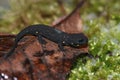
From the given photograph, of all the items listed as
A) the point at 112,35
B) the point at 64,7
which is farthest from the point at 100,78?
the point at 64,7

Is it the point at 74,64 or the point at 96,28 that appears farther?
the point at 96,28

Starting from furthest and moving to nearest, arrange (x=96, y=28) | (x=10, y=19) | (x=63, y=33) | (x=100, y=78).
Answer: (x=10, y=19) → (x=96, y=28) → (x=63, y=33) → (x=100, y=78)

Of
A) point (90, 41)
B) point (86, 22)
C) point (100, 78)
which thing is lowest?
point (100, 78)

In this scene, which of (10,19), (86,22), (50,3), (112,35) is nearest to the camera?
(112,35)

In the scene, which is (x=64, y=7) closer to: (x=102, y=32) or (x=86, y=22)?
(x=86, y=22)

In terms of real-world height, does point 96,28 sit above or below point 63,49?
above

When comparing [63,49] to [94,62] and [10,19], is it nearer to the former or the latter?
[94,62]
